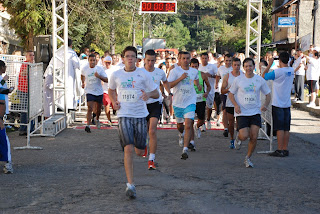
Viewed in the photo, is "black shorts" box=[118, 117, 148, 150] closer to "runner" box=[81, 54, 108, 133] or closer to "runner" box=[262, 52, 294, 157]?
"runner" box=[262, 52, 294, 157]

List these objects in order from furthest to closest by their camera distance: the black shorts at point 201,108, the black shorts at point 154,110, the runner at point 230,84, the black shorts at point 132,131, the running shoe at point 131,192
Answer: the black shorts at point 201,108 → the runner at point 230,84 → the black shorts at point 154,110 → the black shorts at point 132,131 → the running shoe at point 131,192

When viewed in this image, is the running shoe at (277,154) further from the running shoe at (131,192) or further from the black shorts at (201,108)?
the running shoe at (131,192)

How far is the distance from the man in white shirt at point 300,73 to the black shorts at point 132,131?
1297cm

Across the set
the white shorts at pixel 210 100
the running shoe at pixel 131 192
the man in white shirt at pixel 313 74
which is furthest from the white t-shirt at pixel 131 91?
the man in white shirt at pixel 313 74

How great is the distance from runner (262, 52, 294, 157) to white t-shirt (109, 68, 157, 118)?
3995 mm

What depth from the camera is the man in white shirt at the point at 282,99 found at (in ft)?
33.8

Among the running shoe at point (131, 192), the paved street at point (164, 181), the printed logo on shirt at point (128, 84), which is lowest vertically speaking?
the paved street at point (164, 181)

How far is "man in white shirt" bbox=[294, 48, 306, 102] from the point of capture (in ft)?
63.2

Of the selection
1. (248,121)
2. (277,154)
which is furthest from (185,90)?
(277,154)

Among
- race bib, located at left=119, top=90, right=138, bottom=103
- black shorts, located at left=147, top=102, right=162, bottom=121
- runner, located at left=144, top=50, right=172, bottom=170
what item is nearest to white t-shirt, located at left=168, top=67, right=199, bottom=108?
runner, located at left=144, top=50, right=172, bottom=170

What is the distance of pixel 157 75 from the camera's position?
10.2 metres

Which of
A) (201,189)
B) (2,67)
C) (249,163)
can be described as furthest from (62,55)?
(201,189)

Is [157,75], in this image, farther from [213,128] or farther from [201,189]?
[213,128]

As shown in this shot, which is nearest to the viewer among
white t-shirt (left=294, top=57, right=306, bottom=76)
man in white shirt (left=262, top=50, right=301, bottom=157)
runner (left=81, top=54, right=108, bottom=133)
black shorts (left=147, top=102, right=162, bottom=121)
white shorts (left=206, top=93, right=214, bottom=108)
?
black shorts (left=147, top=102, right=162, bottom=121)
